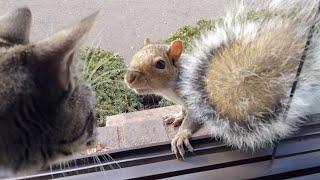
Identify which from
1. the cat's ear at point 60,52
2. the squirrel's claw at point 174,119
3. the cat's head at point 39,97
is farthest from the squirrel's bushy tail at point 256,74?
the cat's ear at point 60,52

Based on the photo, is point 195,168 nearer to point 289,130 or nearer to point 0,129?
point 289,130

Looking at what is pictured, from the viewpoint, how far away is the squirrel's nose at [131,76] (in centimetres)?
138

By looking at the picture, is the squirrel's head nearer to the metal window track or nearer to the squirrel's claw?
the squirrel's claw

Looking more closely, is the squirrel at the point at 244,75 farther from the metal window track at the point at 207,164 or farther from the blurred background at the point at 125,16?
the blurred background at the point at 125,16

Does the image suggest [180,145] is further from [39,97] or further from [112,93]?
[112,93]

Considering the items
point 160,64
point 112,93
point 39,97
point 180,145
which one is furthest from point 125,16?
point 39,97

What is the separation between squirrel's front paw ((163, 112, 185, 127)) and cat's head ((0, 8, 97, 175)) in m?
0.64

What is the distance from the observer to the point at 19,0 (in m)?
1.90

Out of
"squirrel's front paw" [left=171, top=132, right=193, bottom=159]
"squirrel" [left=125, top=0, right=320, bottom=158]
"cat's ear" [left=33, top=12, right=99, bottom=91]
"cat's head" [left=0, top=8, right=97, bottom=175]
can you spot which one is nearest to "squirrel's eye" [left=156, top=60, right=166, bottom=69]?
"squirrel" [left=125, top=0, right=320, bottom=158]

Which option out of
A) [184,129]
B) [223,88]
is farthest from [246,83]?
[184,129]

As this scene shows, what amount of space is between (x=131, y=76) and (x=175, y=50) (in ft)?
0.46

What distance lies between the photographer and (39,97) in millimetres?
645

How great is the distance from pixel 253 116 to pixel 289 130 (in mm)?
109

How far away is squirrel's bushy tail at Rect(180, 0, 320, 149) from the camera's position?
3.67 feet
